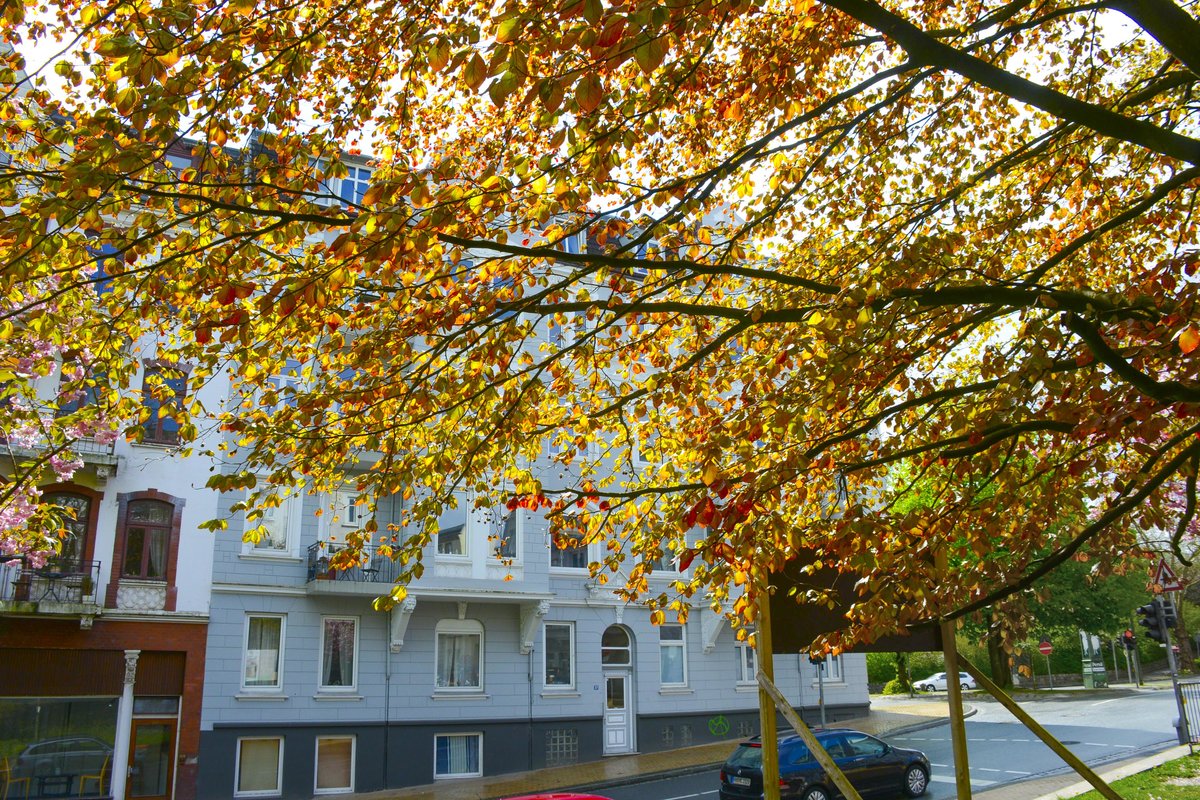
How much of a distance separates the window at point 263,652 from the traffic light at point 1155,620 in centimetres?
1918

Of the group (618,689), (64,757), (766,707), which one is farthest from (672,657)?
(766,707)

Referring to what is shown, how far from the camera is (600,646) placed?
89.1 ft

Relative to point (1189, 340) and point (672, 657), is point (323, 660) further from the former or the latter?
point (1189, 340)

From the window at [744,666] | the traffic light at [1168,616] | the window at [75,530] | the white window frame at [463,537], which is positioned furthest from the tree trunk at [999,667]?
the window at [75,530]

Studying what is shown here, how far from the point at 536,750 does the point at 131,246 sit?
22.0 meters

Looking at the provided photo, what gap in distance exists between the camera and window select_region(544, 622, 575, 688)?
2650 centimetres

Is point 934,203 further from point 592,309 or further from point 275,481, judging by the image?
point 275,481

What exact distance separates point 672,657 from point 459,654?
6.85 m

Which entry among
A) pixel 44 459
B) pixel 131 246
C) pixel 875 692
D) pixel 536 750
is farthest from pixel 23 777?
pixel 875 692

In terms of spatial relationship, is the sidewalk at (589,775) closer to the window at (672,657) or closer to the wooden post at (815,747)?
the window at (672,657)

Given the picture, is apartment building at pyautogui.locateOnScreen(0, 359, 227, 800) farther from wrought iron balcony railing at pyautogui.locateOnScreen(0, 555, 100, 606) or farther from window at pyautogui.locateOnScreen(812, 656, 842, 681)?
window at pyautogui.locateOnScreen(812, 656, 842, 681)

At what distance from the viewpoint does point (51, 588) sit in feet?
66.5

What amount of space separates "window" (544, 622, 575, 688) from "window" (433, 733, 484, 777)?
8.89ft

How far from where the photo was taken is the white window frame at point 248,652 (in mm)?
22359
